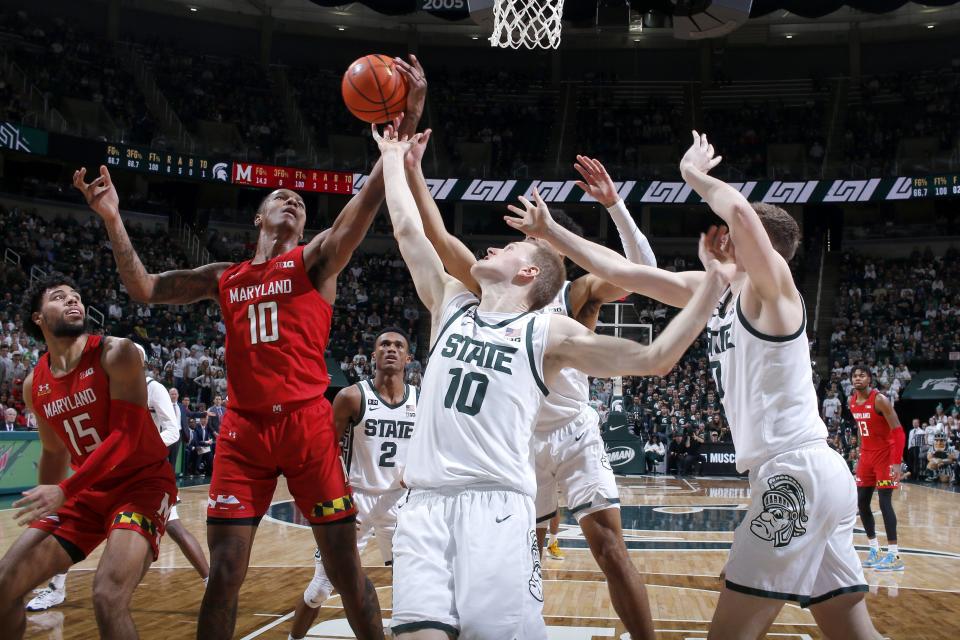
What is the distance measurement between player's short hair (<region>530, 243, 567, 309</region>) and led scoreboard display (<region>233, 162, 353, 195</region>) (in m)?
24.7

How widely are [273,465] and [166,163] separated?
77.6ft

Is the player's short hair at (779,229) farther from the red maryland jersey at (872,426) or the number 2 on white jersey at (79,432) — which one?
the red maryland jersey at (872,426)

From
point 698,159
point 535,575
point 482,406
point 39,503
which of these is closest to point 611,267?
point 698,159

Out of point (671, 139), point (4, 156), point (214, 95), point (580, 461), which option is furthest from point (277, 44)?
point (580, 461)

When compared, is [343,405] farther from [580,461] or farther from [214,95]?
[214,95]

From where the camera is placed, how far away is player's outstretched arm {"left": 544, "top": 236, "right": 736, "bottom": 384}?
9.71ft

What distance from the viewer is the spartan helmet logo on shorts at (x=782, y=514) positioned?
327 centimetres

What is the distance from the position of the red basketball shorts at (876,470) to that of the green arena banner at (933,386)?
16.3 m

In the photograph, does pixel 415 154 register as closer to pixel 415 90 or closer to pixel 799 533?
pixel 415 90

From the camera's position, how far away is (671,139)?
31.3 meters

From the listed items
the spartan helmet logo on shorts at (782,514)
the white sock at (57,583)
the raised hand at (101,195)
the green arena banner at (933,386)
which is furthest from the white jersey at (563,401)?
the green arena banner at (933,386)

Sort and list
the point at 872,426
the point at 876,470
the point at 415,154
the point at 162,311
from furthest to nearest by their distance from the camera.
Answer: the point at 162,311 → the point at 872,426 → the point at 876,470 → the point at 415,154

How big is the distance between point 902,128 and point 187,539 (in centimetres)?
2982

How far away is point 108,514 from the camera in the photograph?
429 centimetres
